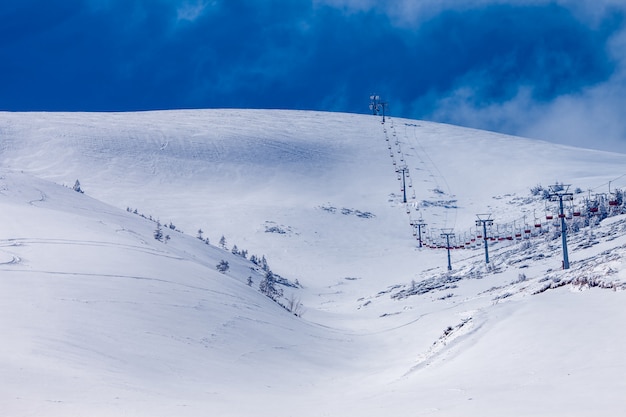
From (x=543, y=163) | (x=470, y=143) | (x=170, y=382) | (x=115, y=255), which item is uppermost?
(x=470, y=143)

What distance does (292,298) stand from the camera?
97.6ft

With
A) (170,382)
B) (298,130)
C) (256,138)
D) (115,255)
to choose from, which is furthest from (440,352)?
(298,130)

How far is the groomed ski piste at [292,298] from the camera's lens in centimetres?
877

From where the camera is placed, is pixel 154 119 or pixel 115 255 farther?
pixel 154 119

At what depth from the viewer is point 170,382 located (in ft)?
34.2

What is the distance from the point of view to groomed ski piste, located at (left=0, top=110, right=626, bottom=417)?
28.8 feet

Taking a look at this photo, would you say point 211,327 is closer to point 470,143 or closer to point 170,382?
point 170,382

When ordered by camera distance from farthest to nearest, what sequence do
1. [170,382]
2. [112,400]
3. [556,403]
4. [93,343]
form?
[93,343]
[170,382]
[112,400]
[556,403]

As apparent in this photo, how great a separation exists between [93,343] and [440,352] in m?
6.36

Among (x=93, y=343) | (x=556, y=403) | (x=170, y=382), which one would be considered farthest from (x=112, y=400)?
(x=556, y=403)

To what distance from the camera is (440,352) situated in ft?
40.7

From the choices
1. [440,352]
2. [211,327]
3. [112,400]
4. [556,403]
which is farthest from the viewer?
[211,327]

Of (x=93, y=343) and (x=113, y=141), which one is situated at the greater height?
(x=113, y=141)

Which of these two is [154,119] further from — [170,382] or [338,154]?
[170,382]
